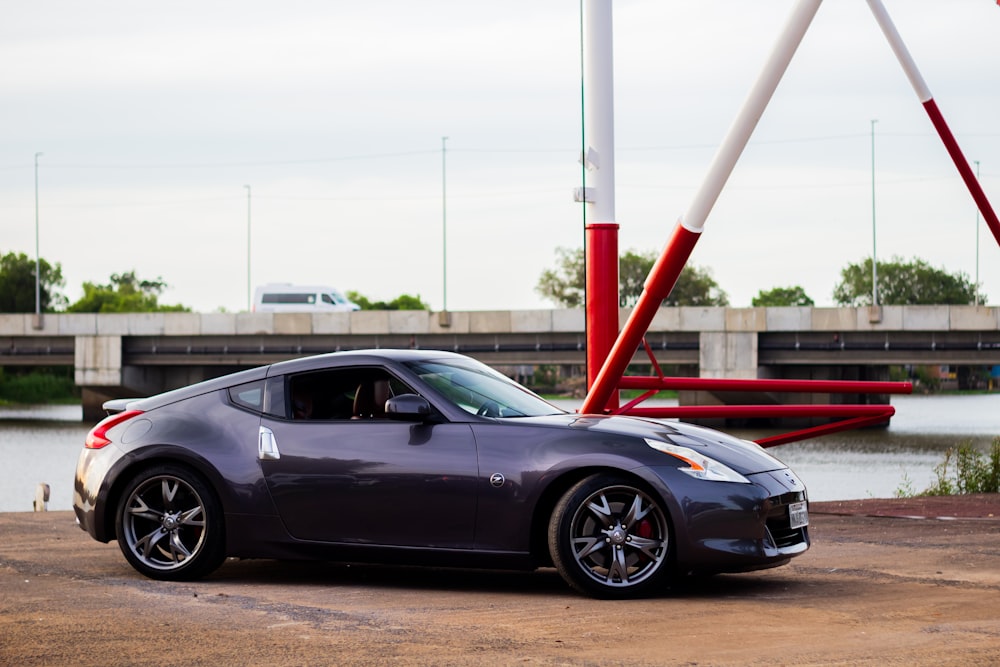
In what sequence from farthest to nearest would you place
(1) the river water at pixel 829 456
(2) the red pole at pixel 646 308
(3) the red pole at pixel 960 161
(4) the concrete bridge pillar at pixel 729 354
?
(4) the concrete bridge pillar at pixel 729 354 < (1) the river water at pixel 829 456 < (3) the red pole at pixel 960 161 < (2) the red pole at pixel 646 308

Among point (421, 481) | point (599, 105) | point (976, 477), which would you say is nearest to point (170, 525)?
point (421, 481)

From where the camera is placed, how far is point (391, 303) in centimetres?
15038

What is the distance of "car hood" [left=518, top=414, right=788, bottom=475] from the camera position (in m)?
7.29

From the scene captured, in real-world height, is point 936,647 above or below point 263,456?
below

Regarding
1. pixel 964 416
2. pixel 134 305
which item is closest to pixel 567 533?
pixel 964 416

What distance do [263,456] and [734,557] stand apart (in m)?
2.74

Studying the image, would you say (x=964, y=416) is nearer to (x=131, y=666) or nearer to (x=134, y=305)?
(x=131, y=666)

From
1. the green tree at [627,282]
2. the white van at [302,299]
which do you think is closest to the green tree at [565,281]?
the green tree at [627,282]

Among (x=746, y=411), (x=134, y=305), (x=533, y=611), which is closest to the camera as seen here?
(x=533, y=611)

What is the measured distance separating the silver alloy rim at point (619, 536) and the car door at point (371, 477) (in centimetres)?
63

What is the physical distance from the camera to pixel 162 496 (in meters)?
8.07

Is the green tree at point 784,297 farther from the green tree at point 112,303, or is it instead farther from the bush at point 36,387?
the bush at point 36,387

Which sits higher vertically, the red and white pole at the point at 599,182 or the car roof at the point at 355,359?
the red and white pole at the point at 599,182

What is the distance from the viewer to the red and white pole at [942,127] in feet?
40.7
